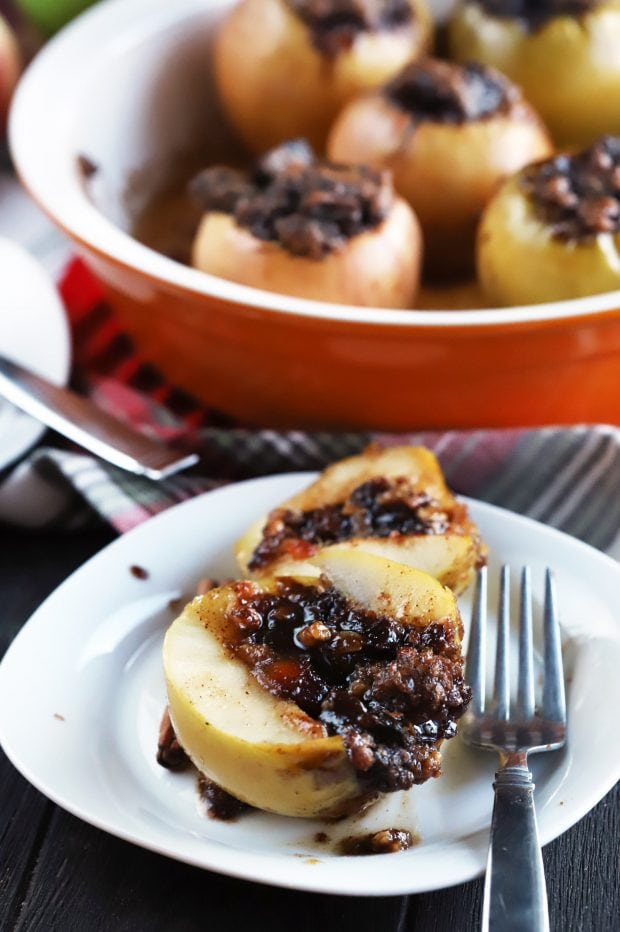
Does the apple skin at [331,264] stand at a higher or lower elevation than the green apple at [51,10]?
lower

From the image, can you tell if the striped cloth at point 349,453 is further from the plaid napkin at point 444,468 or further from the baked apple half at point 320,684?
the baked apple half at point 320,684

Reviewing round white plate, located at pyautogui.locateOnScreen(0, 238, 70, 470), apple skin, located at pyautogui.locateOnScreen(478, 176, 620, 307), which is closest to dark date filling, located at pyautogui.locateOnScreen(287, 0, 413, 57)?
apple skin, located at pyautogui.locateOnScreen(478, 176, 620, 307)

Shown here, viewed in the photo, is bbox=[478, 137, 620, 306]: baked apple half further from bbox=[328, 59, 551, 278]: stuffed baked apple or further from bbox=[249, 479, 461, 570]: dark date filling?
bbox=[249, 479, 461, 570]: dark date filling

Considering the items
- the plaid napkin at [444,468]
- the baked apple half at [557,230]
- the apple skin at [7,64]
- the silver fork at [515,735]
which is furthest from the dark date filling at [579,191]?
the apple skin at [7,64]

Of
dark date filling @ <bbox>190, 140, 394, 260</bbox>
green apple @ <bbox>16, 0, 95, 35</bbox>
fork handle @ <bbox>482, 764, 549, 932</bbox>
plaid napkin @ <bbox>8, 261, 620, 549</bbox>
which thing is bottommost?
plaid napkin @ <bbox>8, 261, 620, 549</bbox>

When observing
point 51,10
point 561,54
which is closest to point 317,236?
point 561,54
